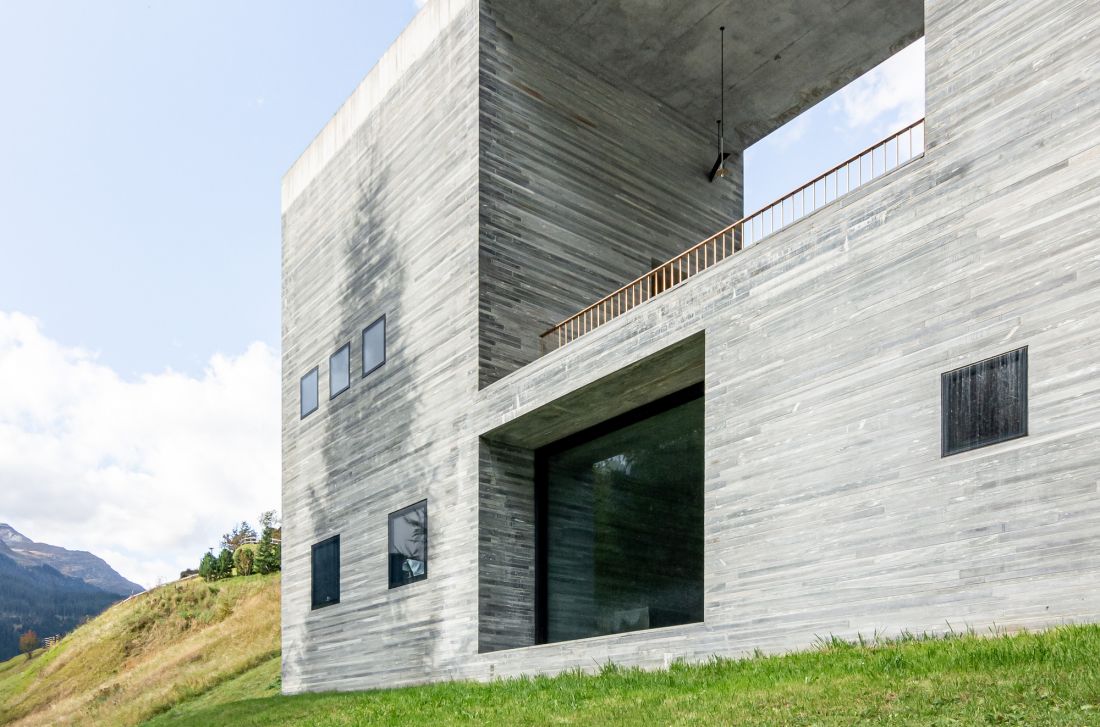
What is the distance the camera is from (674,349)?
37.0 ft

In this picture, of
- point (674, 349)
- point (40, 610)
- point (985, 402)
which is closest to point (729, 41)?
point (674, 349)

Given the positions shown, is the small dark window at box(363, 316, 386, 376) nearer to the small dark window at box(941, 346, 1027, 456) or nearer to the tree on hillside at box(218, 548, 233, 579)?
the small dark window at box(941, 346, 1027, 456)

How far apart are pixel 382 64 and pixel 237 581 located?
30570mm

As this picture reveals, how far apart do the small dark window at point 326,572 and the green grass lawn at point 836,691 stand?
5606 millimetres

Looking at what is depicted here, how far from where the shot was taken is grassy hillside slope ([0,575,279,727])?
2602 centimetres

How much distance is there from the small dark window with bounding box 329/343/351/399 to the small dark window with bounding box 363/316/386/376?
63 centimetres

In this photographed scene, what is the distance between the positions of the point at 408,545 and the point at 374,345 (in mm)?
3512

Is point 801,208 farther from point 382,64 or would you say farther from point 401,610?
point 382,64

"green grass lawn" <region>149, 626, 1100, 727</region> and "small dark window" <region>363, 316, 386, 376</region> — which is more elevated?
"small dark window" <region>363, 316, 386, 376</region>

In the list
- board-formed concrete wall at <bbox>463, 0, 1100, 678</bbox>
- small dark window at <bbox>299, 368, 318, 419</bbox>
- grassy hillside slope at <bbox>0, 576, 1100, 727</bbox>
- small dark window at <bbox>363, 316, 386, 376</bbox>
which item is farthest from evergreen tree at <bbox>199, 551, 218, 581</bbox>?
board-formed concrete wall at <bbox>463, 0, 1100, 678</bbox>

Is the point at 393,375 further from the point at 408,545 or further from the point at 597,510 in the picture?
the point at 597,510

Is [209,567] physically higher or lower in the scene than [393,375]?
lower

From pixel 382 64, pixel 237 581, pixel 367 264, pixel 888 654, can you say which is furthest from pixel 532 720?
pixel 237 581

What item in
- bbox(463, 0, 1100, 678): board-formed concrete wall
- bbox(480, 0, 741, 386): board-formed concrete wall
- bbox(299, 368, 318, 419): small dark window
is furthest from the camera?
bbox(299, 368, 318, 419): small dark window
